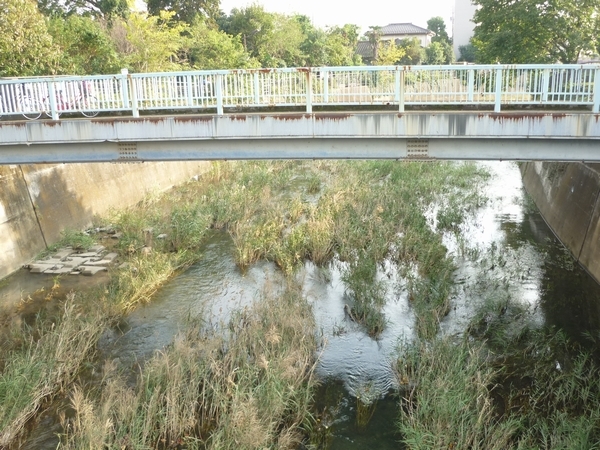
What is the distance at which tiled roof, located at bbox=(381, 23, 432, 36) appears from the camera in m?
90.6

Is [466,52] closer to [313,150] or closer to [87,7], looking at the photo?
[87,7]

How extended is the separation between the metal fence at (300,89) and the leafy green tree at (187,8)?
29206 millimetres

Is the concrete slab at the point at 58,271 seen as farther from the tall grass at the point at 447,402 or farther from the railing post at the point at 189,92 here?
the tall grass at the point at 447,402

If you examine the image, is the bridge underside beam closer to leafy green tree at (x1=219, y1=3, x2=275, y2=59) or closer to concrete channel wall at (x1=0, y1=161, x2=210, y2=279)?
concrete channel wall at (x1=0, y1=161, x2=210, y2=279)

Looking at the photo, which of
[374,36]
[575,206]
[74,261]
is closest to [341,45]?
[374,36]

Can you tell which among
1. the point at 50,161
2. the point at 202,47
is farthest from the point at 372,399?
the point at 202,47

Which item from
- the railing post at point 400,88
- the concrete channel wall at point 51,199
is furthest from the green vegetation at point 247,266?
the railing post at point 400,88

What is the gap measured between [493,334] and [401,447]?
3943mm

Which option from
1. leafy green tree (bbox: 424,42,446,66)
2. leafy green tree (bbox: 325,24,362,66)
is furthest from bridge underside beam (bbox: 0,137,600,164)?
leafy green tree (bbox: 424,42,446,66)

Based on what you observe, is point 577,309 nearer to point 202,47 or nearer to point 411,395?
point 411,395

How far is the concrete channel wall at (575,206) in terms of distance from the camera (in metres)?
13.7

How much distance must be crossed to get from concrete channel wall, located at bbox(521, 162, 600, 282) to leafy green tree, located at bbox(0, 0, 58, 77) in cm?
1814

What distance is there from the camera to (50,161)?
11.4 metres

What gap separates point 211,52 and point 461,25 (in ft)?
203
